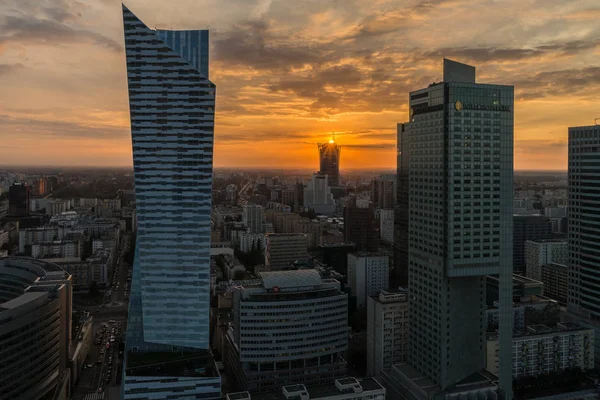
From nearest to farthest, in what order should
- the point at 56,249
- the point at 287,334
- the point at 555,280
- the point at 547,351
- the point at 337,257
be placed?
the point at 287,334 < the point at 547,351 < the point at 555,280 < the point at 337,257 < the point at 56,249

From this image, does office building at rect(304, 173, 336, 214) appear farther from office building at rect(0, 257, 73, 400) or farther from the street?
office building at rect(0, 257, 73, 400)

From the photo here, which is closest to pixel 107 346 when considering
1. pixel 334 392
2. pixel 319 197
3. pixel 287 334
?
pixel 287 334

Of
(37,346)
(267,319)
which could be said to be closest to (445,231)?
(267,319)

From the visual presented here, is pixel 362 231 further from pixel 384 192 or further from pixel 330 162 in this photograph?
pixel 330 162

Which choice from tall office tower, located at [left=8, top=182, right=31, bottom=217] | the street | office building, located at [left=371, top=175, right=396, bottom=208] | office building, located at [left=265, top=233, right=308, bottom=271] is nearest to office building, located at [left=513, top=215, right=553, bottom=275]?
office building, located at [left=265, top=233, right=308, bottom=271]

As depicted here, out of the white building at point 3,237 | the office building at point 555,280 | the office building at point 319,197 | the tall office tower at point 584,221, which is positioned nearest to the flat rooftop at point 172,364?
the tall office tower at point 584,221

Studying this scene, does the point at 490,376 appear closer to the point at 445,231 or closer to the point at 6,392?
the point at 445,231
